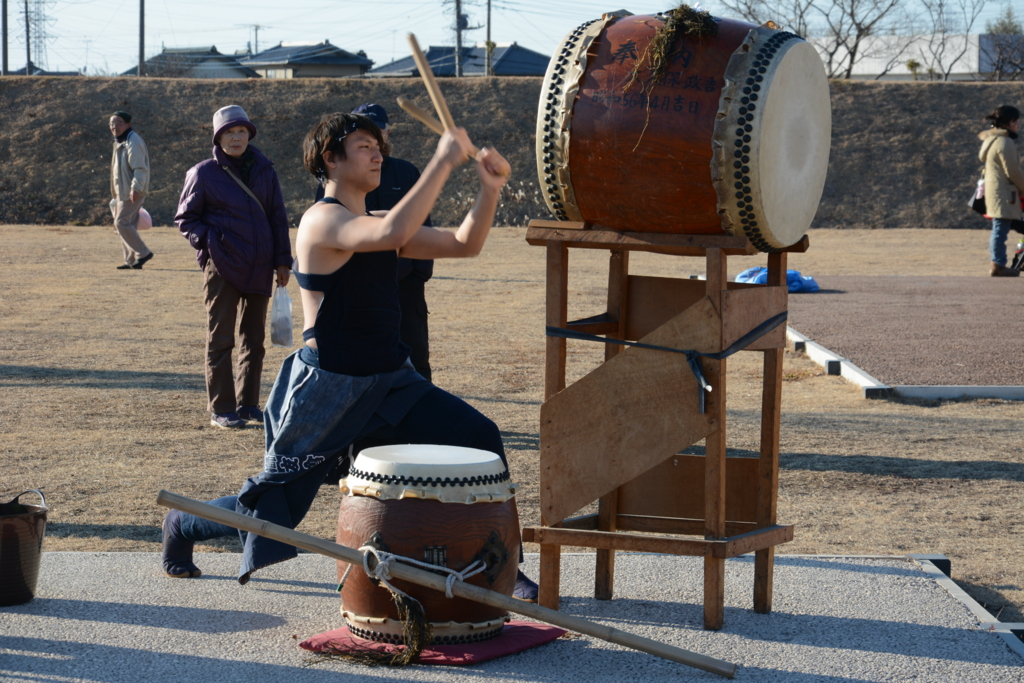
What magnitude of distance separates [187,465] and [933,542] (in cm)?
375

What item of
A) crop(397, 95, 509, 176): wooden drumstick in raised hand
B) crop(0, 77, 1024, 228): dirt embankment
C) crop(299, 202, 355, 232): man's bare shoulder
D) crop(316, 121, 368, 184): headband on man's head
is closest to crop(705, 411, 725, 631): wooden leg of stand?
crop(397, 95, 509, 176): wooden drumstick in raised hand

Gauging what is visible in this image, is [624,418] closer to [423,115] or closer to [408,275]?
[423,115]

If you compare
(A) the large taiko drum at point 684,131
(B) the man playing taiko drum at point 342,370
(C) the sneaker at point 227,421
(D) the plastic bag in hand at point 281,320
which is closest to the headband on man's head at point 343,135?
(B) the man playing taiko drum at point 342,370

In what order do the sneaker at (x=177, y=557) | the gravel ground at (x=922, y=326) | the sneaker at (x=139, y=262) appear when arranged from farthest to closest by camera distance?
the sneaker at (x=139, y=262), the gravel ground at (x=922, y=326), the sneaker at (x=177, y=557)

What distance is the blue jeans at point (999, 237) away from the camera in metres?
14.3

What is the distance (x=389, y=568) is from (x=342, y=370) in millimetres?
720

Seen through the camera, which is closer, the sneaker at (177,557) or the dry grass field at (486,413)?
the sneaker at (177,557)

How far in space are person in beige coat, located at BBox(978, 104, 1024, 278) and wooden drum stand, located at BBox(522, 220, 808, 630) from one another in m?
10.8

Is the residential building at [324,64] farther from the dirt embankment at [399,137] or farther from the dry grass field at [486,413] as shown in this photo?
the dry grass field at [486,413]

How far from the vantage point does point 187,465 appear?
609 centimetres

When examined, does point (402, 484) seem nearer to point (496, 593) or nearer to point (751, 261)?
point (496, 593)

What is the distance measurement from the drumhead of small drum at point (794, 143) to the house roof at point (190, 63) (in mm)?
56641

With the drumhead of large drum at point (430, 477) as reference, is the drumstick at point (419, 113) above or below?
above

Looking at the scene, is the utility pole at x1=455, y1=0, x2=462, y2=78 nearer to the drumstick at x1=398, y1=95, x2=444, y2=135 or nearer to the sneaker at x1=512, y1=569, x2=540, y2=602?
the sneaker at x1=512, y1=569, x2=540, y2=602
